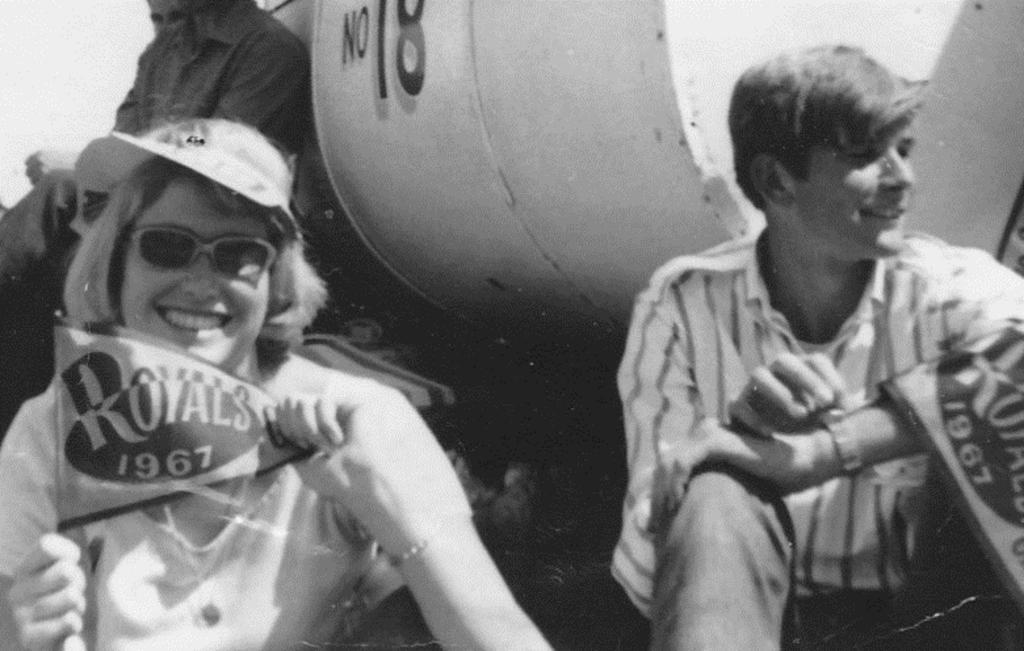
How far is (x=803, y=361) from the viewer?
130 cm

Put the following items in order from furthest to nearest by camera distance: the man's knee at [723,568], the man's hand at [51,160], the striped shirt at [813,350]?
the man's hand at [51,160]
the striped shirt at [813,350]
the man's knee at [723,568]

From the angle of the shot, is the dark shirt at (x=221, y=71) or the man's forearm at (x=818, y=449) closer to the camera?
the man's forearm at (x=818, y=449)

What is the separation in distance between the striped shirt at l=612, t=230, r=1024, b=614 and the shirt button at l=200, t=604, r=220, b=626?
429mm

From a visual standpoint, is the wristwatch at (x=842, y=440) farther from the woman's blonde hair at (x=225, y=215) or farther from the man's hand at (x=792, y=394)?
the woman's blonde hair at (x=225, y=215)

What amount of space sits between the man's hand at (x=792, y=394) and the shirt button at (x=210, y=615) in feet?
1.87

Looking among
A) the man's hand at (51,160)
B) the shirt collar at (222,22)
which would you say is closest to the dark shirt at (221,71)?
the shirt collar at (222,22)

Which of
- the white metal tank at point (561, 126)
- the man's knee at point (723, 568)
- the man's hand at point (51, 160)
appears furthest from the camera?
the man's hand at point (51, 160)

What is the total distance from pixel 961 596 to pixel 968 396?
20 centimetres

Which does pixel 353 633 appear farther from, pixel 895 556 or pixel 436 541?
pixel 895 556

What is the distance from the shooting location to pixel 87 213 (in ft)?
5.56

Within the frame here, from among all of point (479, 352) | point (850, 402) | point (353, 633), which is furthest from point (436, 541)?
point (479, 352)

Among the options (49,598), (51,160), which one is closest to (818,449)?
(49,598)

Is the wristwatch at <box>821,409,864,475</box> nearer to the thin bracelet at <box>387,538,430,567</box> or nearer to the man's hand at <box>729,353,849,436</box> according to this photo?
the man's hand at <box>729,353,849,436</box>

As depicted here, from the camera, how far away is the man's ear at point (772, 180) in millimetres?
1515
